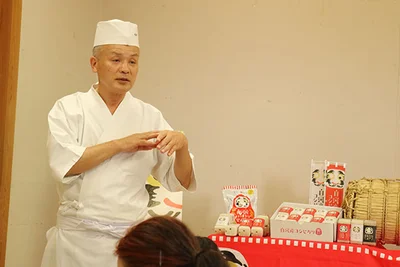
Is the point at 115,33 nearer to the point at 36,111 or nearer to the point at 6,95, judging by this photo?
the point at 6,95

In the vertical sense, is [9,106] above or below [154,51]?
below

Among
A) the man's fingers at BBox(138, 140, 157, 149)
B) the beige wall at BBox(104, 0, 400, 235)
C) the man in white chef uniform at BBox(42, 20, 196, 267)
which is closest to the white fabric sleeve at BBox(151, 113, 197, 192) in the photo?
the man in white chef uniform at BBox(42, 20, 196, 267)

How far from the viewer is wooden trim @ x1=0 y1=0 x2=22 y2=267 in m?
2.39

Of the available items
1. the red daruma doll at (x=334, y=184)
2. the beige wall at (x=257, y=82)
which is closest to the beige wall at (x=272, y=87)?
the beige wall at (x=257, y=82)

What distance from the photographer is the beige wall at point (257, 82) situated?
2.95m

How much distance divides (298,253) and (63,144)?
952 millimetres

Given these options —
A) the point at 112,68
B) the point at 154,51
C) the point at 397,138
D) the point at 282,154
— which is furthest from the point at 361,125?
the point at 112,68

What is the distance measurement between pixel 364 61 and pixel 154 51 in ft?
3.72

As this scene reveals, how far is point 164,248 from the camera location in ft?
3.57

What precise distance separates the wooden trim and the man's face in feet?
1.41

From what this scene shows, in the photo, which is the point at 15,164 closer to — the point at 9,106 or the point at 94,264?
the point at 9,106

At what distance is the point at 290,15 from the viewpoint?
3090mm

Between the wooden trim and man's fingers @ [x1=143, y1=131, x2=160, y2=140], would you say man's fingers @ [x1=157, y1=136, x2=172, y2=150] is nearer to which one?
→ man's fingers @ [x1=143, y1=131, x2=160, y2=140]

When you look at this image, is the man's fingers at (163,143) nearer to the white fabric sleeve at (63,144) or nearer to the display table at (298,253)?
the white fabric sleeve at (63,144)
